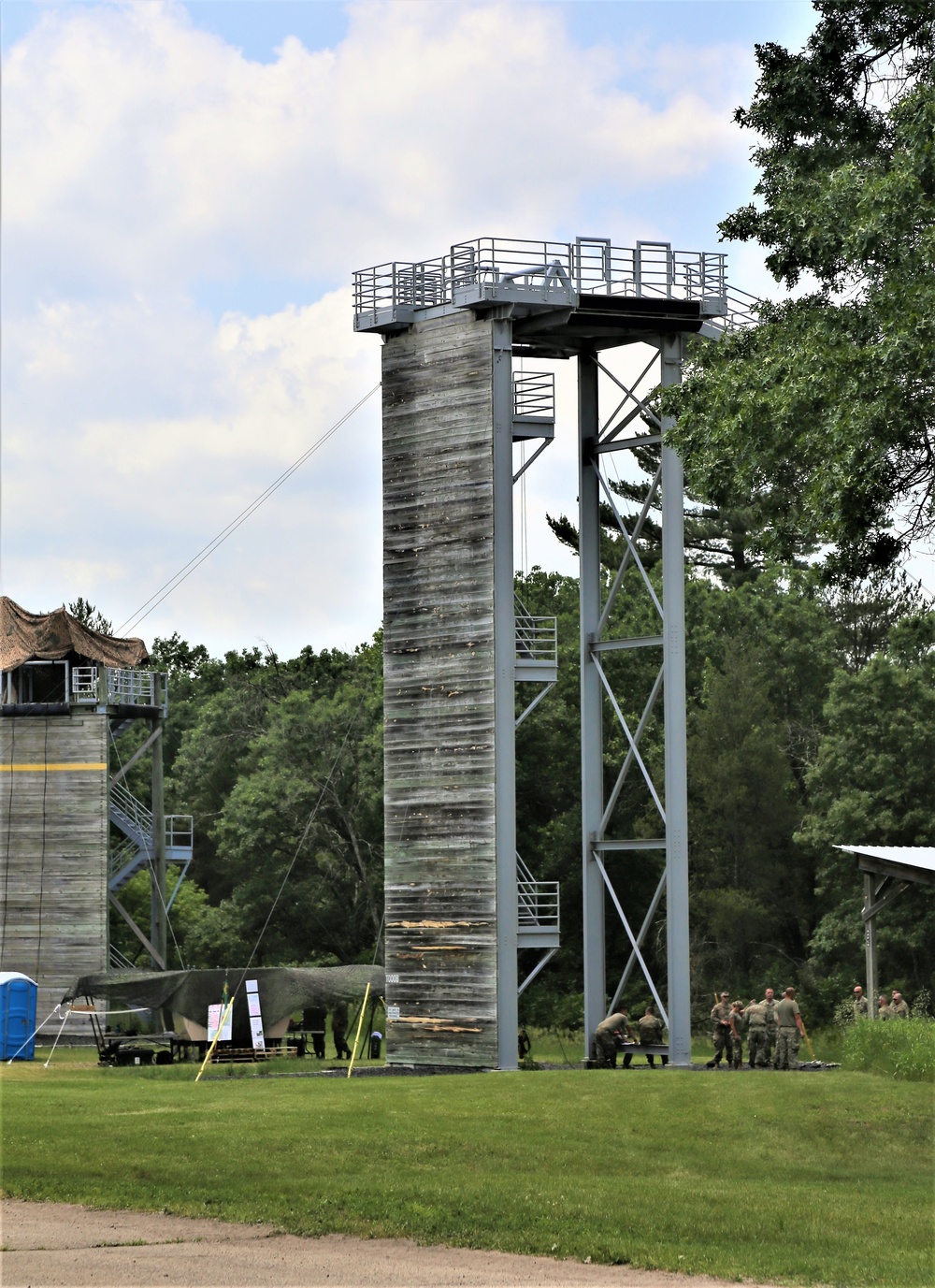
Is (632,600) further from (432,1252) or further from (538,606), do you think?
(432,1252)

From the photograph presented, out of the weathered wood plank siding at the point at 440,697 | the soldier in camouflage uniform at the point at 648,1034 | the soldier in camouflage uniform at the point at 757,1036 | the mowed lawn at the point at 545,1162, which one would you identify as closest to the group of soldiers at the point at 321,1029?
the weathered wood plank siding at the point at 440,697

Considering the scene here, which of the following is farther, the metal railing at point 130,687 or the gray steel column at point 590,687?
the metal railing at point 130,687

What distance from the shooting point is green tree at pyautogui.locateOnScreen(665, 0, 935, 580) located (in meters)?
20.7

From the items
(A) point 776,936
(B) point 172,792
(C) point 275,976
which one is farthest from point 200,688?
(C) point 275,976

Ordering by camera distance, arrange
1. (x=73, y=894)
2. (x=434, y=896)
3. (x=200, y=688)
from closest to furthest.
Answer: (x=434, y=896)
(x=73, y=894)
(x=200, y=688)

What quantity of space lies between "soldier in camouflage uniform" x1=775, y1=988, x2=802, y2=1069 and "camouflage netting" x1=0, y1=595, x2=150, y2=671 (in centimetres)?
2621

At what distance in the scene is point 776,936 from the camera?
205 feet

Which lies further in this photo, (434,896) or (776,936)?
(776,936)

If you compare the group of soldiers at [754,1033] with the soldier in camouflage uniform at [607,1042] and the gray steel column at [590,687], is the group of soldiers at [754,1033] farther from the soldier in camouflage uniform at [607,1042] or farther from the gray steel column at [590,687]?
the gray steel column at [590,687]

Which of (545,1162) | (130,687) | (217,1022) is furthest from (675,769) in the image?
(130,687)

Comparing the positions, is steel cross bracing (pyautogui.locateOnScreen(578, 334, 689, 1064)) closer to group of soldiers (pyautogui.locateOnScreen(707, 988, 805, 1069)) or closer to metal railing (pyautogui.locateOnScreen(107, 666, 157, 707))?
group of soldiers (pyautogui.locateOnScreen(707, 988, 805, 1069))

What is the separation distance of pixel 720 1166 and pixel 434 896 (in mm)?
14961

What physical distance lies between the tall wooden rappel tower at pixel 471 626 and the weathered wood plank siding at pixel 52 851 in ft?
51.2

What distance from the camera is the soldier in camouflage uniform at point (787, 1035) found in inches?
1342
